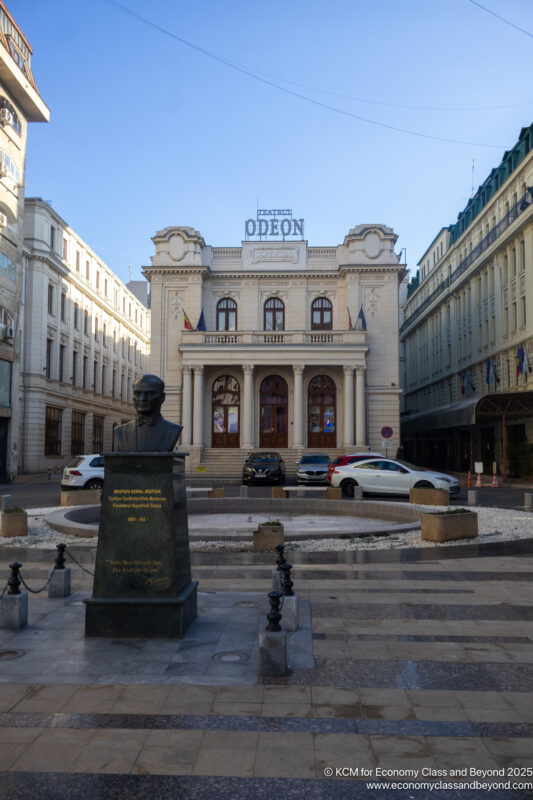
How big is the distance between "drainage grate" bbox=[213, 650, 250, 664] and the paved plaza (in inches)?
0.8

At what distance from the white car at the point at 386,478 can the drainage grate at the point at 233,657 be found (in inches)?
642

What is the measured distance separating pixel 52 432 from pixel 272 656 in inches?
1613

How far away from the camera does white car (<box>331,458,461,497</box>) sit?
21.9 m

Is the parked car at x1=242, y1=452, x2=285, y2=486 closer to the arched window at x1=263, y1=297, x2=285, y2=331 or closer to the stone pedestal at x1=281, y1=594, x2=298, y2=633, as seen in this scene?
the arched window at x1=263, y1=297, x2=285, y2=331


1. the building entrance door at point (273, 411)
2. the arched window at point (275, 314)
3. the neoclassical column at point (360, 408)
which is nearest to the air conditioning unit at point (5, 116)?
the arched window at point (275, 314)

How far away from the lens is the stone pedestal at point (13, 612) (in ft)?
21.6

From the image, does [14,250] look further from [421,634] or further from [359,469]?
[421,634]

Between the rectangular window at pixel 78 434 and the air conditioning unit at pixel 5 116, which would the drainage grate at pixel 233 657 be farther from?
the rectangular window at pixel 78 434

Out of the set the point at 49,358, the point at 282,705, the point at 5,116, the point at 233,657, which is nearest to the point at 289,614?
the point at 233,657

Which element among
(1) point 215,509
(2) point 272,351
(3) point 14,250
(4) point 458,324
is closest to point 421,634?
(1) point 215,509

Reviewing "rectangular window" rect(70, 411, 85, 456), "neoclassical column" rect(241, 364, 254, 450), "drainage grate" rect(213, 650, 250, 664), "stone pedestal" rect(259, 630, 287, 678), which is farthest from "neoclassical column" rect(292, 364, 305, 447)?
"stone pedestal" rect(259, 630, 287, 678)

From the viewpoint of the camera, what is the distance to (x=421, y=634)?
654cm

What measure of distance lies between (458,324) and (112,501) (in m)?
46.9

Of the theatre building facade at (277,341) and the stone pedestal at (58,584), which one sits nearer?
the stone pedestal at (58,584)
